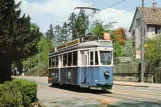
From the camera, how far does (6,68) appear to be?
3272 cm

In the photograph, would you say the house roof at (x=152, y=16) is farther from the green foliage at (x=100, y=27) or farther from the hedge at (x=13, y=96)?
the hedge at (x=13, y=96)

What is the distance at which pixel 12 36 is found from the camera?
2928cm

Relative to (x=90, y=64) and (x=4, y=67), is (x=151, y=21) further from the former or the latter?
(x=90, y=64)

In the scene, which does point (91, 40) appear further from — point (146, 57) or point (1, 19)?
point (146, 57)

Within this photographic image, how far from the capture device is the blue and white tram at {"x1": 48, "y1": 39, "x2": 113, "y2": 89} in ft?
72.8

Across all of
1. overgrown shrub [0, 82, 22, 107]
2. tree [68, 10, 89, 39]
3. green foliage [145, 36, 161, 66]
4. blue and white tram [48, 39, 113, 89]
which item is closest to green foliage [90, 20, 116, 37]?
tree [68, 10, 89, 39]

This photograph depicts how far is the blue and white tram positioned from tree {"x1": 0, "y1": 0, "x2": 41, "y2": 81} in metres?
5.21

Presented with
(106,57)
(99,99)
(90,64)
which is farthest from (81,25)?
(99,99)

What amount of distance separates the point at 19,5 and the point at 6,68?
550 centimetres

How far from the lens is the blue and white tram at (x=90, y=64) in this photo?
22.2 metres

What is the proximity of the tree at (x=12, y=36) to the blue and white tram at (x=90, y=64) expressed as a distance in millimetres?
5213

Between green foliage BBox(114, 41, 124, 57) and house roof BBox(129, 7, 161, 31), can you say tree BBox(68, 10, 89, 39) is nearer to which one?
green foliage BBox(114, 41, 124, 57)

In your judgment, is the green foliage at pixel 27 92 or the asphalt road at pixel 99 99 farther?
the asphalt road at pixel 99 99

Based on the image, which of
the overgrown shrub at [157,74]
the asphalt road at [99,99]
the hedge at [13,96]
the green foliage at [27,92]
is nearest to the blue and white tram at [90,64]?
the asphalt road at [99,99]
